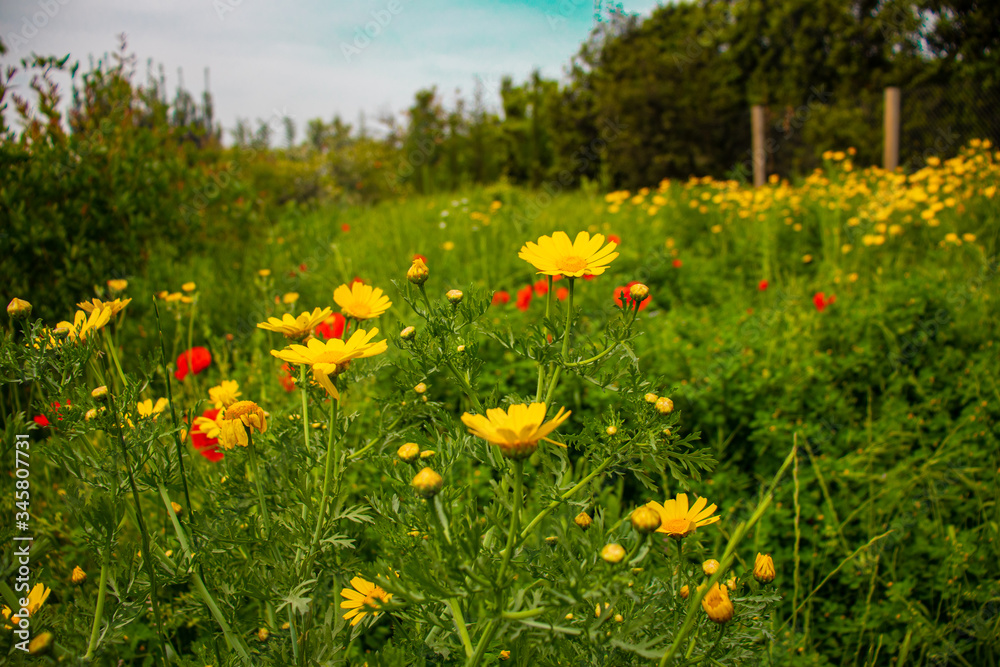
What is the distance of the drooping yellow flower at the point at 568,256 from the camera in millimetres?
665

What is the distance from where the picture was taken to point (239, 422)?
73 cm

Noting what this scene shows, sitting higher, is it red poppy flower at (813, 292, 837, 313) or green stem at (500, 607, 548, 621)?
red poppy flower at (813, 292, 837, 313)

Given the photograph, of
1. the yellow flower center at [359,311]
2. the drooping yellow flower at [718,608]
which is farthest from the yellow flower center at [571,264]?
the drooping yellow flower at [718,608]

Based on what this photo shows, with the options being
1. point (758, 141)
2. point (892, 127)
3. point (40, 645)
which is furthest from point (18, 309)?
point (758, 141)

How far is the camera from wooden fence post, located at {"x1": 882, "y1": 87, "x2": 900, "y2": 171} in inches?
228

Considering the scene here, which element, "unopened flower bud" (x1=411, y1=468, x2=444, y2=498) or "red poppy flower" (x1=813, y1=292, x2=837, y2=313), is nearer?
"unopened flower bud" (x1=411, y1=468, x2=444, y2=498)

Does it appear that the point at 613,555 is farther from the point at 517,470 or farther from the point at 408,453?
the point at 408,453

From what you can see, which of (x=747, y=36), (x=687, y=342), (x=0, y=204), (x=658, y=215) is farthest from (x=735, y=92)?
(x=0, y=204)

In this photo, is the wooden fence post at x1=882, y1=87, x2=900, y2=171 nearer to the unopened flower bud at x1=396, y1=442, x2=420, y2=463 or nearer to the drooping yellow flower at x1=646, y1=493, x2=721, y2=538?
the drooping yellow flower at x1=646, y1=493, x2=721, y2=538

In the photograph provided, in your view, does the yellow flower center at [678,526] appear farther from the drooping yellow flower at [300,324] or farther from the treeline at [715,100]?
the treeline at [715,100]

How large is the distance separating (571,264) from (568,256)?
2 centimetres

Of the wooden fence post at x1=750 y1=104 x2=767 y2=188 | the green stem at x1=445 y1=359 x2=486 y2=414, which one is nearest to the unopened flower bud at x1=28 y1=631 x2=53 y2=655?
the green stem at x1=445 y1=359 x2=486 y2=414

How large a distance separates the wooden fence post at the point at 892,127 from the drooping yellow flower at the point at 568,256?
6.71 m

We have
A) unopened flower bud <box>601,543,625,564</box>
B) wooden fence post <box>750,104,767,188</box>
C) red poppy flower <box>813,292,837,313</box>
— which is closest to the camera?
unopened flower bud <box>601,543,625,564</box>
